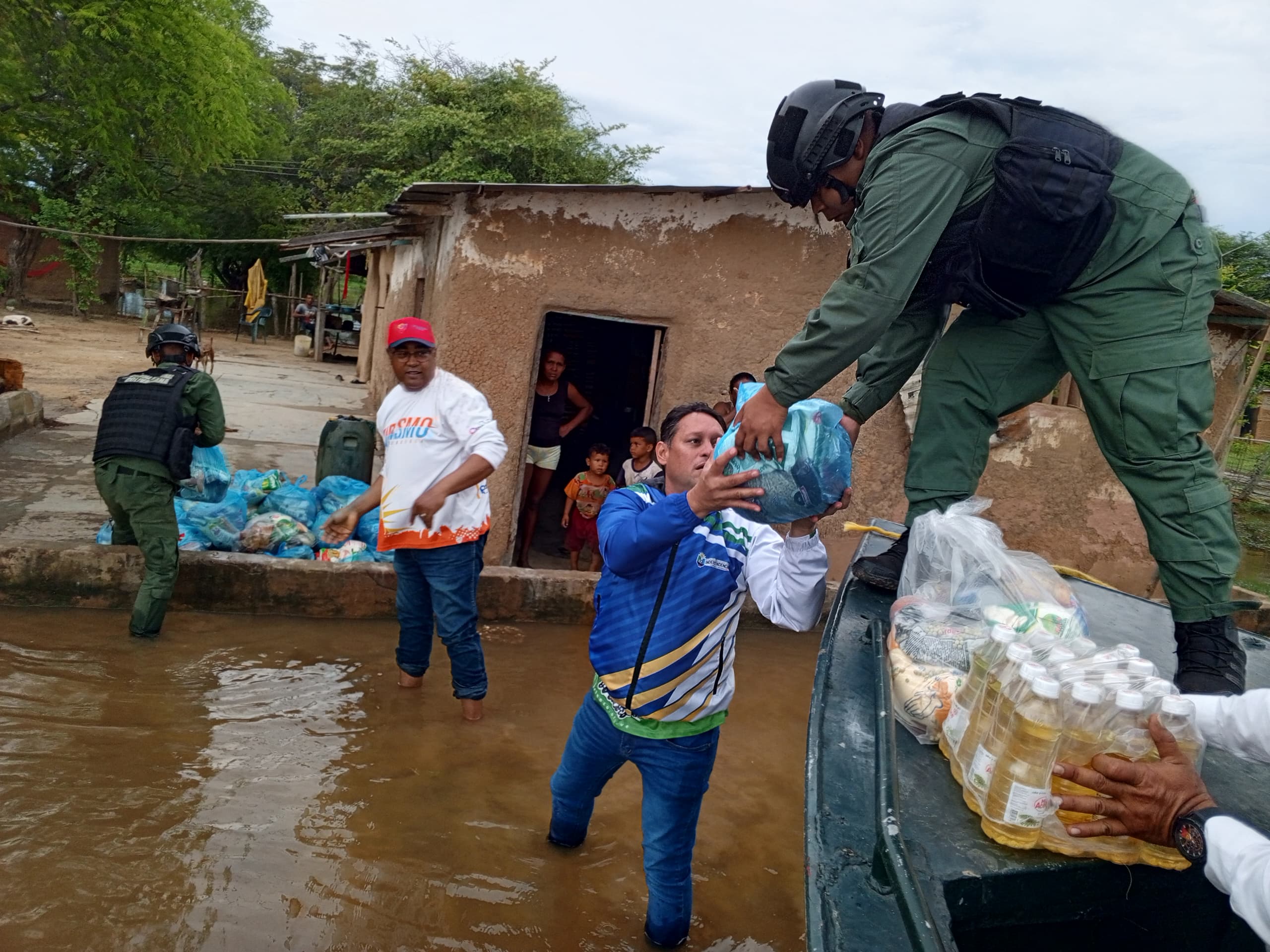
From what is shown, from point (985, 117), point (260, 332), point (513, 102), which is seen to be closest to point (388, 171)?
point (513, 102)

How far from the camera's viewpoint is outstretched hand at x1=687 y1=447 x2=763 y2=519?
200cm

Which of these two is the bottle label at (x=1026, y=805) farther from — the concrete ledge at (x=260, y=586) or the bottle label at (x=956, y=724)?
the concrete ledge at (x=260, y=586)

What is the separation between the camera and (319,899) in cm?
298

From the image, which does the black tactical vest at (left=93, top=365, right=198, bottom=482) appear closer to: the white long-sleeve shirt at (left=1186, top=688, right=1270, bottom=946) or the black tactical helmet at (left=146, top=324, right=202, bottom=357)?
the black tactical helmet at (left=146, top=324, right=202, bottom=357)

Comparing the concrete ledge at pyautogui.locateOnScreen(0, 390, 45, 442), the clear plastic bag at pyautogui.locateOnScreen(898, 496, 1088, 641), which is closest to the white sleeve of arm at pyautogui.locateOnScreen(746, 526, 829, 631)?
the clear plastic bag at pyautogui.locateOnScreen(898, 496, 1088, 641)

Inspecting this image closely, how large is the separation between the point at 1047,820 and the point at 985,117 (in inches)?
64.4

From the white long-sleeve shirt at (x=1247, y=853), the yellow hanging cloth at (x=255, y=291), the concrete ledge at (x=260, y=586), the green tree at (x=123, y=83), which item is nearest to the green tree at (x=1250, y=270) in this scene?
the concrete ledge at (x=260, y=586)

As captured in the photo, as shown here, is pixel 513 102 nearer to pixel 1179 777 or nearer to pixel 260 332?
pixel 260 332

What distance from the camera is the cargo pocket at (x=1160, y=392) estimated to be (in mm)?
2123

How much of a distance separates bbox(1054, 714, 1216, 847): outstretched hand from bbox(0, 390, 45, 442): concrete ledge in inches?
403

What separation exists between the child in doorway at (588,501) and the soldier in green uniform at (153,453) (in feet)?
9.56

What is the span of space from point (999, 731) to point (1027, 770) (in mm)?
84

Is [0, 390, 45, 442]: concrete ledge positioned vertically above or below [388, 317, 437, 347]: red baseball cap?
below

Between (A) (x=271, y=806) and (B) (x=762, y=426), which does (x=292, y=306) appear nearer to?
(A) (x=271, y=806)
